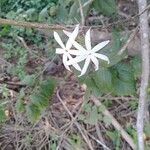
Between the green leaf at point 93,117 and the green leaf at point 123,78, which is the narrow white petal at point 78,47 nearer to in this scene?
the green leaf at point 123,78

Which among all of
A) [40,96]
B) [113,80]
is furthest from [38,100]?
[113,80]

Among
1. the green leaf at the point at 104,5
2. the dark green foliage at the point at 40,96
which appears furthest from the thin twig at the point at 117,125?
the green leaf at the point at 104,5

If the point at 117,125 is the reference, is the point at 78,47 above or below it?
above

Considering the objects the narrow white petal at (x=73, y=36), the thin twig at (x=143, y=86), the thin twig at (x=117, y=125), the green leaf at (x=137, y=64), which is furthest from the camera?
the thin twig at (x=117, y=125)

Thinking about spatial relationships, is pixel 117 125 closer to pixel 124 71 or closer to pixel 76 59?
pixel 124 71

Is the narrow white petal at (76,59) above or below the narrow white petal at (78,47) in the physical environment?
below

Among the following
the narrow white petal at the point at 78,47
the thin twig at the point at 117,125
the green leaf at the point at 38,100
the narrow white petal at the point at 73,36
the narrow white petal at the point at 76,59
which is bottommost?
the thin twig at the point at 117,125

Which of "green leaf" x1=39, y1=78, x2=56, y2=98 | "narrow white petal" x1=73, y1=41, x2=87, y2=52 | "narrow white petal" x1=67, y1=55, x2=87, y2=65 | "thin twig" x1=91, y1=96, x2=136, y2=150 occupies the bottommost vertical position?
"thin twig" x1=91, y1=96, x2=136, y2=150

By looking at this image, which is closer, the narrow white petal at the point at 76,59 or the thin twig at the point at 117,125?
the narrow white petal at the point at 76,59

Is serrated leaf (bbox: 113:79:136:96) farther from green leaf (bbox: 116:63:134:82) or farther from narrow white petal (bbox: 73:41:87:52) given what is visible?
narrow white petal (bbox: 73:41:87:52)

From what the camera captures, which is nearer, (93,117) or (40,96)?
(40,96)

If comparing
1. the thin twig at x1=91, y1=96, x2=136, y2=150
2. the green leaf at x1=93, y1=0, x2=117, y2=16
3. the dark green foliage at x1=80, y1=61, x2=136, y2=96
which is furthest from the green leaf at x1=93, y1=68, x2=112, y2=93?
the thin twig at x1=91, y1=96, x2=136, y2=150

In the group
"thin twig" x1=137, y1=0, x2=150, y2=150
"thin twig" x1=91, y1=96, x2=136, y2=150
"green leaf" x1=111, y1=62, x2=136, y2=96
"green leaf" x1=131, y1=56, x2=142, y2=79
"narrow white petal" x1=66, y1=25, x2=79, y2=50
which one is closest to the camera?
"narrow white petal" x1=66, y1=25, x2=79, y2=50
